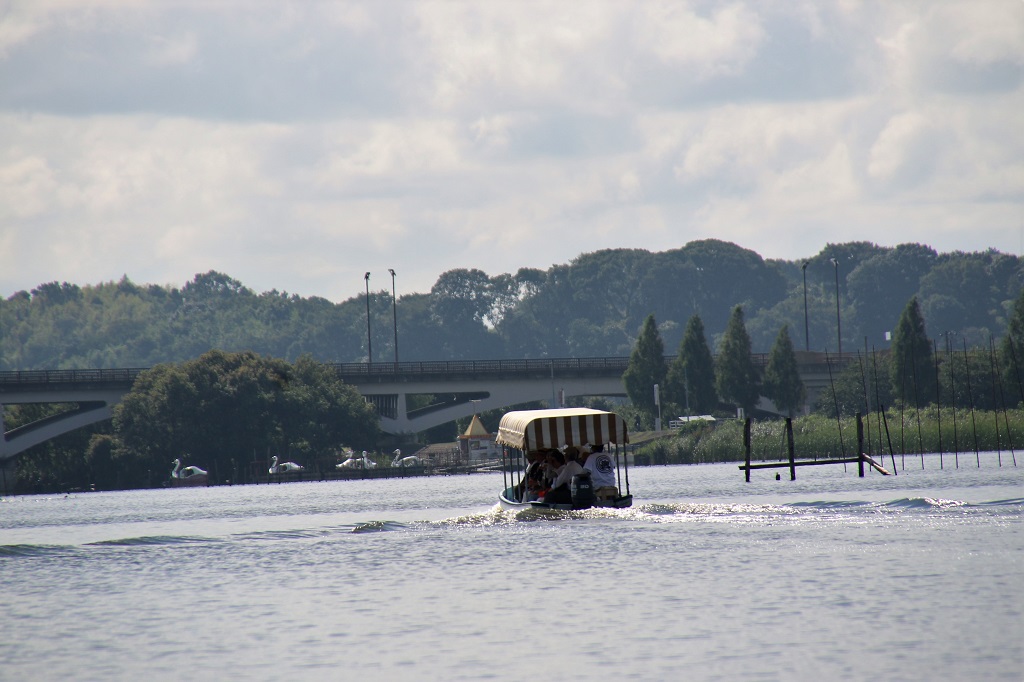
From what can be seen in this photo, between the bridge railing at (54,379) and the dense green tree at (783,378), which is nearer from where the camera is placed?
the bridge railing at (54,379)

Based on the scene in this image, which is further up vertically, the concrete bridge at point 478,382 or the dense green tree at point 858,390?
the concrete bridge at point 478,382

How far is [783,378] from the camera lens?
109m

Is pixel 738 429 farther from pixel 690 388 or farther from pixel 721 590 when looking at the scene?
pixel 721 590

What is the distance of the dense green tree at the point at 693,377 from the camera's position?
11019cm

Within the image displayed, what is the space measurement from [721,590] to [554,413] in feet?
50.3

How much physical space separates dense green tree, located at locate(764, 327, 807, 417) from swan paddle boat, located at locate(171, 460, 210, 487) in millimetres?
39984

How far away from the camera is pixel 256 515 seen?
56.2 m

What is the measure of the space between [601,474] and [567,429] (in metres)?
1.61

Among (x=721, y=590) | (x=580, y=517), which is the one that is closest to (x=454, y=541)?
(x=580, y=517)

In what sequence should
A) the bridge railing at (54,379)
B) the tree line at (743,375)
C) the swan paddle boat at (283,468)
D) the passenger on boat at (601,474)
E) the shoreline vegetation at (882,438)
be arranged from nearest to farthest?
1. the passenger on boat at (601,474)
2. the shoreline vegetation at (882,438)
3. the tree line at (743,375)
4. the swan paddle boat at (283,468)
5. the bridge railing at (54,379)

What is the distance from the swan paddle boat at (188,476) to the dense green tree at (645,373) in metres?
31.8

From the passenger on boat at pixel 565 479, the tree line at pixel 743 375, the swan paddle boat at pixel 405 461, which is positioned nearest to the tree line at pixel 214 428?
the swan paddle boat at pixel 405 461

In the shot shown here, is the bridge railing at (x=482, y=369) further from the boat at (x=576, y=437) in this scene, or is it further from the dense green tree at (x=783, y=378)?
the boat at (x=576, y=437)

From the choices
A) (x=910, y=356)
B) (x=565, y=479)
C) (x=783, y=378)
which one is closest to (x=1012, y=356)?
(x=910, y=356)
